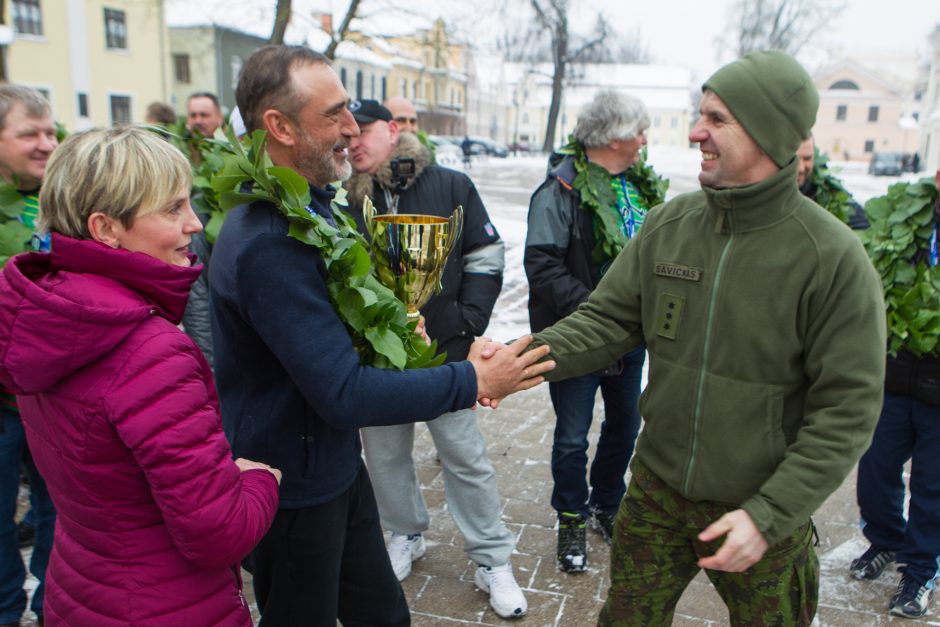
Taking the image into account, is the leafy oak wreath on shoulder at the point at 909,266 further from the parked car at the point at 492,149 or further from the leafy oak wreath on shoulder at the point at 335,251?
the parked car at the point at 492,149

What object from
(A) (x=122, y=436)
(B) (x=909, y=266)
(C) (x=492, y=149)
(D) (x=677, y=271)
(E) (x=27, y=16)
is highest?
(E) (x=27, y=16)

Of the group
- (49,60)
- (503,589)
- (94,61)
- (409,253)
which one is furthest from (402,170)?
(94,61)

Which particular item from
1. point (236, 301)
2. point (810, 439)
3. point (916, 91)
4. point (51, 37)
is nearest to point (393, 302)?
point (236, 301)

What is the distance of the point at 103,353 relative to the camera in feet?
5.40

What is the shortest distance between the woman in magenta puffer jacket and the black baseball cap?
1.75 m

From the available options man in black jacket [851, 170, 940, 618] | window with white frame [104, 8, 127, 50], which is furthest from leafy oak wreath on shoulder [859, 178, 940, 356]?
window with white frame [104, 8, 127, 50]

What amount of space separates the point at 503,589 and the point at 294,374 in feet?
6.03

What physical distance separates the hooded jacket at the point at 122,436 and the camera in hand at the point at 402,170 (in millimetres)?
1893

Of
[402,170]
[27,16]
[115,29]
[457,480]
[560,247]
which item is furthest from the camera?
[115,29]

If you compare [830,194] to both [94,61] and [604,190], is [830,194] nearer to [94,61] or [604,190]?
[604,190]

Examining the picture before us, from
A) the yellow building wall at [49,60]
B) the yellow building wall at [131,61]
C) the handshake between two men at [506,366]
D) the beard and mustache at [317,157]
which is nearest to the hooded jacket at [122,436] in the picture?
the beard and mustache at [317,157]

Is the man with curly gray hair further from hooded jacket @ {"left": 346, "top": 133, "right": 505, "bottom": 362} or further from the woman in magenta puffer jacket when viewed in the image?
the woman in magenta puffer jacket

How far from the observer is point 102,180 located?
1.72m

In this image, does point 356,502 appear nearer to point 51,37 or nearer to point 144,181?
point 144,181
